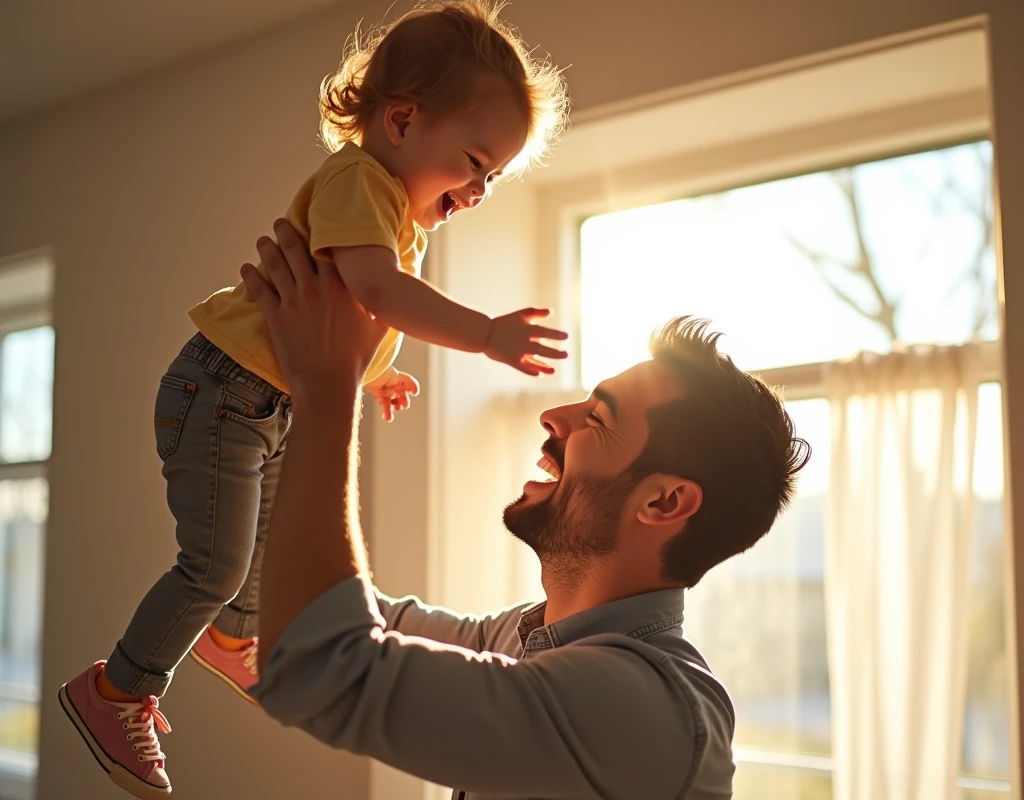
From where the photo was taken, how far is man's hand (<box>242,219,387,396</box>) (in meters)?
1.18

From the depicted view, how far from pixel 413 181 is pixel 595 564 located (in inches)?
22.9

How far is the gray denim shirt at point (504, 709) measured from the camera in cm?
108

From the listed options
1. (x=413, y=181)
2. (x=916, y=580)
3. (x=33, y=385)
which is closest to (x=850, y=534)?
(x=916, y=580)

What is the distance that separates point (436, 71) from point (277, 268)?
33 centimetres

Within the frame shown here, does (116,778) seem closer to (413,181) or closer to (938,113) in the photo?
(413,181)

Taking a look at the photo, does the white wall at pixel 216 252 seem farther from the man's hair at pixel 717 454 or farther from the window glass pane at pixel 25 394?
the man's hair at pixel 717 454

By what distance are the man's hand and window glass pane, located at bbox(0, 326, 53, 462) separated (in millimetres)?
3209

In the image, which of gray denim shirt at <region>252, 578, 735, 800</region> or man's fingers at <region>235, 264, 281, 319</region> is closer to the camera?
gray denim shirt at <region>252, 578, 735, 800</region>

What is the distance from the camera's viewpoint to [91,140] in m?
3.50

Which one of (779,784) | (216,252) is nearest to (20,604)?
(216,252)

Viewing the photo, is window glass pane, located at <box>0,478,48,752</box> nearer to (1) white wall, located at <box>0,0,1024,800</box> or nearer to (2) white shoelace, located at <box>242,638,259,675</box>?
(1) white wall, located at <box>0,0,1024,800</box>

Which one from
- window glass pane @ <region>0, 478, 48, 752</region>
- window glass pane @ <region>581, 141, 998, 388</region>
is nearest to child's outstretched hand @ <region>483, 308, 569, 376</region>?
window glass pane @ <region>581, 141, 998, 388</region>

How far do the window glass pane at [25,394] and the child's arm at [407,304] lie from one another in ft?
10.9

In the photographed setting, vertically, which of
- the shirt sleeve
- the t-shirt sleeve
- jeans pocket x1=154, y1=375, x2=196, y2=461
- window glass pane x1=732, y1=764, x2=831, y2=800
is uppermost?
the t-shirt sleeve
